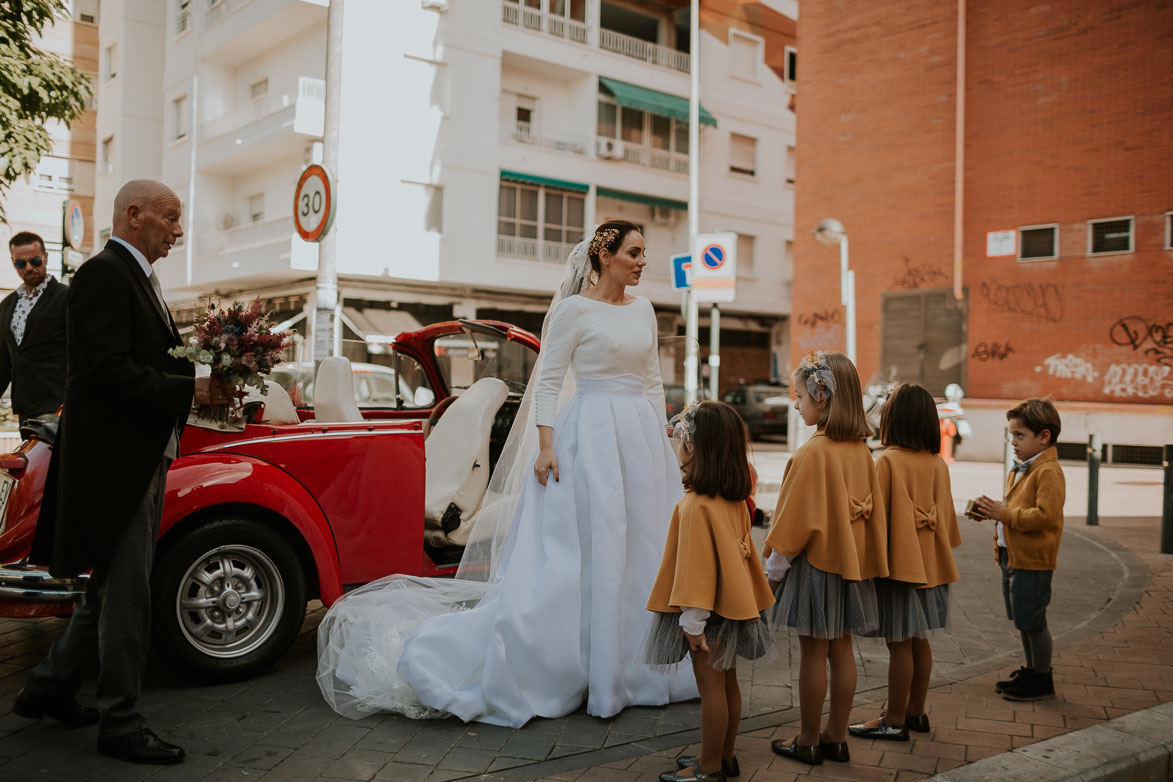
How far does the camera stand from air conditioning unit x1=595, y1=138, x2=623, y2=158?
27844 millimetres

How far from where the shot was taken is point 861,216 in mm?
21797

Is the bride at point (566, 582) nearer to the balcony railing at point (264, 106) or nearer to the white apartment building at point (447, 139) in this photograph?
the white apartment building at point (447, 139)

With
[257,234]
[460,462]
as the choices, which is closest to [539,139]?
[257,234]

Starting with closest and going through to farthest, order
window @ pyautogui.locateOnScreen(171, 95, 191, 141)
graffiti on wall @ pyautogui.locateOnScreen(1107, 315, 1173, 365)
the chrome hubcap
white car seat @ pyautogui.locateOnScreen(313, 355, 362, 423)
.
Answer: the chrome hubcap
white car seat @ pyautogui.locateOnScreen(313, 355, 362, 423)
graffiti on wall @ pyautogui.locateOnScreen(1107, 315, 1173, 365)
window @ pyautogui.locateOnScreen(171, 95, 191, 141)

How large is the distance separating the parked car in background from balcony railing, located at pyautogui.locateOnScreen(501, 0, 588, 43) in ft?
37.0

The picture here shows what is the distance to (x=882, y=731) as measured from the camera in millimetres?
3920

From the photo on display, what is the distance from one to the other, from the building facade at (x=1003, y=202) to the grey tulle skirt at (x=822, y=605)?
16.0m

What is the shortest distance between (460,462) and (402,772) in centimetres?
261

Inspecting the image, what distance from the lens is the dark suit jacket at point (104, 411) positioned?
3.47 meters

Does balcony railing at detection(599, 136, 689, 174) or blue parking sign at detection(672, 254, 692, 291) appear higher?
balcony railing at detection(599, 136, 689, 174)

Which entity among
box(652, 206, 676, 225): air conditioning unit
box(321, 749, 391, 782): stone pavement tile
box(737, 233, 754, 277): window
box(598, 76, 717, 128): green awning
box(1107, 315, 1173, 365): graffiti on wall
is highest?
box(598, 76, 717, 128): green awning

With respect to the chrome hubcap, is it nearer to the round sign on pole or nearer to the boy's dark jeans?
the boy's dark jeans

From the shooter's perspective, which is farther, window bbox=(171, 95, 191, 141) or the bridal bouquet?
window bbox=(171, 95, 191, 141)

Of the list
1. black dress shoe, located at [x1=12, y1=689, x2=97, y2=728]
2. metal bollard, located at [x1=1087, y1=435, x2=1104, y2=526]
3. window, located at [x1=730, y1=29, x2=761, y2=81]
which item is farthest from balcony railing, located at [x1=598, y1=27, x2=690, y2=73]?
black dress shoe, located at [x1=12, y1=689, x2=97, y2=728]
